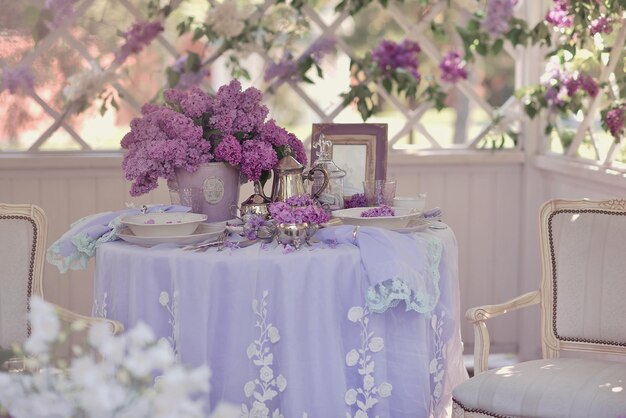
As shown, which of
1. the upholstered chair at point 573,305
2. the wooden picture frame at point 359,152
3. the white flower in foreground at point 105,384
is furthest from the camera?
the wooden picture frame at point 359,152

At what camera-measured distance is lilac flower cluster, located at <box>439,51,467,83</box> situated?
3447mm

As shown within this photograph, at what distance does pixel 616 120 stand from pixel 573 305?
83 cm

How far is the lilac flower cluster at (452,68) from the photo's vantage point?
345 cm

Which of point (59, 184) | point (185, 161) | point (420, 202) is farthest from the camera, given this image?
point (59, 184)

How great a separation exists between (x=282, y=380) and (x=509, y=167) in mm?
1835

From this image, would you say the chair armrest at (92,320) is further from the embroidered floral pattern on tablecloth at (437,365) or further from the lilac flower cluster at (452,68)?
the lilac flower cluster at (452,68)

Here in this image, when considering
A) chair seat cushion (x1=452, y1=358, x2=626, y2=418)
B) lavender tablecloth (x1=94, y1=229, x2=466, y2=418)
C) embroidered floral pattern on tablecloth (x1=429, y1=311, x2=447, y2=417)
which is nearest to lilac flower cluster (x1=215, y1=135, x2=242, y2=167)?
lavender tablecloth (x1=94, y1=229, x2=466, y2=418)

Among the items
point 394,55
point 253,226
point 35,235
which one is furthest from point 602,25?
point 35,235

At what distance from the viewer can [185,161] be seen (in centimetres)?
208

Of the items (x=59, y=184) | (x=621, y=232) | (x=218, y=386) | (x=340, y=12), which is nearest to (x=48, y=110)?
(x=59, y=184)

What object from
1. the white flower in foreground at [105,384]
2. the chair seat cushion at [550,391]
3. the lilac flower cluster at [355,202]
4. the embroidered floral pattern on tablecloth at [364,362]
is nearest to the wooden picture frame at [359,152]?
the lilac flower cluster at [355,202]

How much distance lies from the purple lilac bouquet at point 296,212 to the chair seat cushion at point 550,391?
45 cm

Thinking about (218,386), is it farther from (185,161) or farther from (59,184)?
(59,184)

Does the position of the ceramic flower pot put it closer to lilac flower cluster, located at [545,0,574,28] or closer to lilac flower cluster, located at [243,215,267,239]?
lilac flower cluster, located at [243,215,267,239]
